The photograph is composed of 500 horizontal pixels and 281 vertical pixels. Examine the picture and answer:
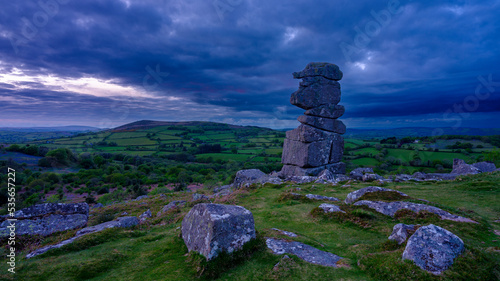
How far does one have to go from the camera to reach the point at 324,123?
3103cm

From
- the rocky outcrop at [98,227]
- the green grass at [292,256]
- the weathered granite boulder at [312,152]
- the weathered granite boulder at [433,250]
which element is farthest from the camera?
the weathered granite boulder at [312,152]

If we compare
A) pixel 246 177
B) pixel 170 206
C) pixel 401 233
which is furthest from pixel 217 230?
pixel 246 177

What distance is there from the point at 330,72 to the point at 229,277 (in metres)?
30.3

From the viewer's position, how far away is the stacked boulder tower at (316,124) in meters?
29.7

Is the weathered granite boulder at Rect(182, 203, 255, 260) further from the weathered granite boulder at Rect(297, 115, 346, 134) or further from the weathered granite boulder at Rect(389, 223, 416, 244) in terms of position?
the weathered granite boulder at Rect(297, 115, 346, 134)

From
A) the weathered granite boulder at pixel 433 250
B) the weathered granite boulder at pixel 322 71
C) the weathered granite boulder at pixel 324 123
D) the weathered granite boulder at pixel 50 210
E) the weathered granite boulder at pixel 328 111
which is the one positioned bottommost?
the weathered granite boulder at pixel 50 210

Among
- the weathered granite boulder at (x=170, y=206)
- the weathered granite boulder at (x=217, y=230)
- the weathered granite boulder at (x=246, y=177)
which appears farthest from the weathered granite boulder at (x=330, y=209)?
the weathered granite boulder at (x=246, y=177)

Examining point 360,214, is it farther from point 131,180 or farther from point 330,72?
point 131,180

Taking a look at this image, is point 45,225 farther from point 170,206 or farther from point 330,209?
point 330,209

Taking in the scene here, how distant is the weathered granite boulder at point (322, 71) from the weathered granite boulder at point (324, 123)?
6.03 metres

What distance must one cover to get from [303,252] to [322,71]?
27.8m

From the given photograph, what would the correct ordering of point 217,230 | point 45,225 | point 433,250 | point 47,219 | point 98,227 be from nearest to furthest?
point 433,250 < point 217,230 < point 98,227 < point 45,225 < point 47,219

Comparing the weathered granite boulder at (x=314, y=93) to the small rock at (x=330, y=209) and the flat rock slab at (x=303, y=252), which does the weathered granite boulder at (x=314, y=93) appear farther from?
the flat rock slab at (x=303, y=252)

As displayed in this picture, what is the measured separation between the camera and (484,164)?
2847cm
